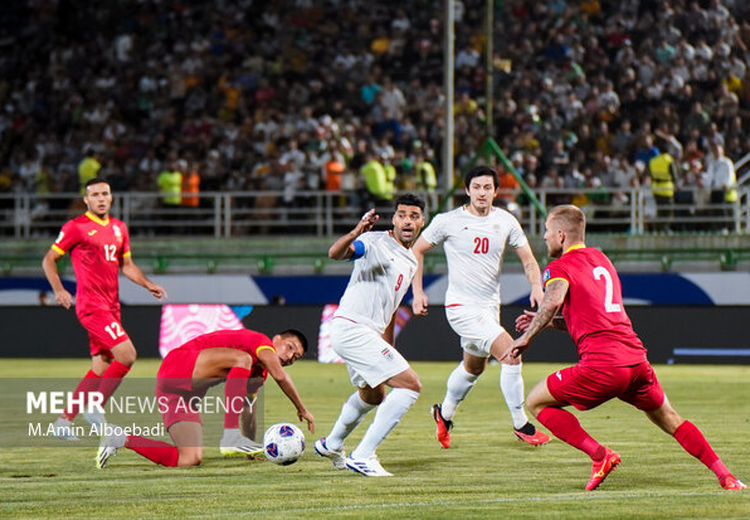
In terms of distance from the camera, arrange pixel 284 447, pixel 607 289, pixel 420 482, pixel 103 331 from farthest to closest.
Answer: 1. pixel 103 331
2. pixel 284 447
3. pixel 420 482
4. pixel 607 289

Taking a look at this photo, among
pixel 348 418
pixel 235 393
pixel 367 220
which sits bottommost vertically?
pixel 348 418

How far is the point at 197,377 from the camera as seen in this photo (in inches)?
385

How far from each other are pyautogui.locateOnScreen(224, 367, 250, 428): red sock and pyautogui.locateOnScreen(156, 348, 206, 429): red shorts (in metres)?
0.26

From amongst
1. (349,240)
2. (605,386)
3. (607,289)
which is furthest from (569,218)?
(349,240)

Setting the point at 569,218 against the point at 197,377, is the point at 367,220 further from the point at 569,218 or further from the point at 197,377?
the point at 197,377

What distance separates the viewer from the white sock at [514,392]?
37.0ft

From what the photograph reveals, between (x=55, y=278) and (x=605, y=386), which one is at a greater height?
(x=55, y=278)

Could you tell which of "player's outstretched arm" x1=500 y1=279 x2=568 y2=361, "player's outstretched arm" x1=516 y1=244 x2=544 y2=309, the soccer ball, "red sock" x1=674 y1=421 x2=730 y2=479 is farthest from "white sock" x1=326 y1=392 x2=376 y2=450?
"player's outstretched arm" x1=516 y1=244 x2=544 y2=309

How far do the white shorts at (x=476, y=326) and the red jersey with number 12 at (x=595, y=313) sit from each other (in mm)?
2961

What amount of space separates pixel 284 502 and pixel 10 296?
17775mm

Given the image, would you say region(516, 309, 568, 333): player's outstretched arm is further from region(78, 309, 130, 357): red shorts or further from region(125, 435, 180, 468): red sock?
region(78, 309, 130, 357): red shorts

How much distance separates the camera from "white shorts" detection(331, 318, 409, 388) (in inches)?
366

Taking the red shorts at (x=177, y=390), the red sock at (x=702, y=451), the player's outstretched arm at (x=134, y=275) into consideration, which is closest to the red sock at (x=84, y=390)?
the player's outstretched arm at (x=134, y=275)

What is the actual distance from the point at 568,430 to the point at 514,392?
9.95 ft
